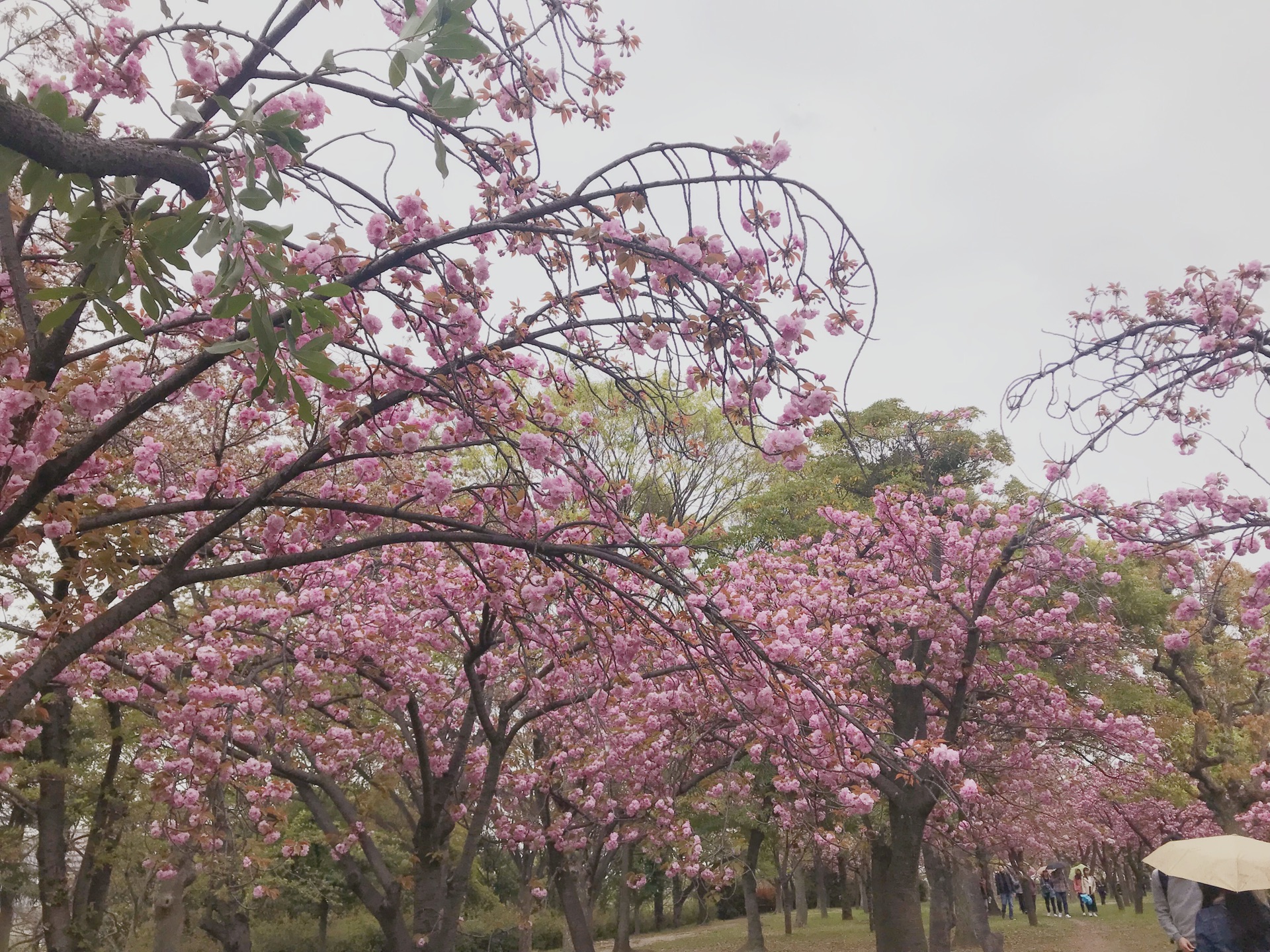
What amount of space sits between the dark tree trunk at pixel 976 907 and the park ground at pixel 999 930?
1.91 m

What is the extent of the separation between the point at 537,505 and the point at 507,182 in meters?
2.34

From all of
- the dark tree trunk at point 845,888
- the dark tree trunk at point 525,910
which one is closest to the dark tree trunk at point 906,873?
the dark tree trunk at point 525,910

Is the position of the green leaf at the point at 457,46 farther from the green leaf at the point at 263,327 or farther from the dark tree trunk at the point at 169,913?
the dark tree trunk at the point at 169,913

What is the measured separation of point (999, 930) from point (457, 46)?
2576 cm

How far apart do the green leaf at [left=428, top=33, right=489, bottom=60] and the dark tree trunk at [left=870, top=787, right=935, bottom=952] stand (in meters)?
8.92

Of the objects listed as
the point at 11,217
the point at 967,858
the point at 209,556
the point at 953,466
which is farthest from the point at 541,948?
the point at 11,217

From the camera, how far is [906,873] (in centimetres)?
1009

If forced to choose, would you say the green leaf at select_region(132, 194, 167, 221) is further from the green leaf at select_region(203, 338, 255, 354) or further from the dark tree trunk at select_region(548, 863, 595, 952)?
the dark tree trunk at select_region(548, 863, 595, 952)

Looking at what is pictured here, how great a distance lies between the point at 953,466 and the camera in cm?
2272

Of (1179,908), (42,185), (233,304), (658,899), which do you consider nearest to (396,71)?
(233,304)

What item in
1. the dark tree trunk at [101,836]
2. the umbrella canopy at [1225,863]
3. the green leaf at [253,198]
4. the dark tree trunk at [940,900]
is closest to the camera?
the green leaf at [253,198]

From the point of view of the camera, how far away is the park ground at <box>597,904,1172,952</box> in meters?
17.7

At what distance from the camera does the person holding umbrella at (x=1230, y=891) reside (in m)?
4.98

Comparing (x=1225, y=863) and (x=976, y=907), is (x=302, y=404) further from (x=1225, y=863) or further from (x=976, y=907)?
(x=976, y=907)
